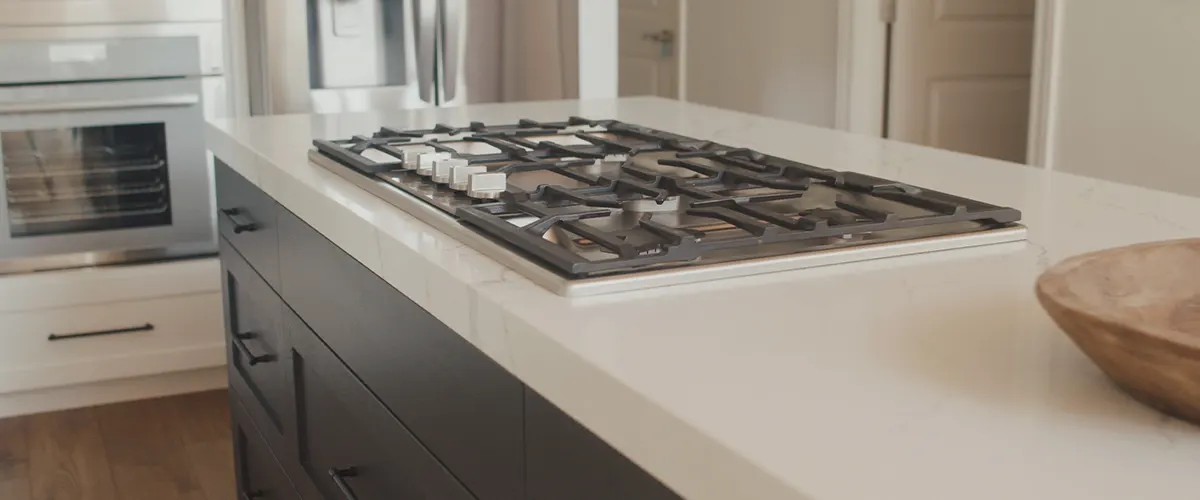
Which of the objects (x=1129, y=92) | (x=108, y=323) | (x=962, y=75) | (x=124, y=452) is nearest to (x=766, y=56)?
(x=962, y=75)

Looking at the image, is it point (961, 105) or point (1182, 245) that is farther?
point (961, 105)

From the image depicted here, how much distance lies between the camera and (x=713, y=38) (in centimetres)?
516

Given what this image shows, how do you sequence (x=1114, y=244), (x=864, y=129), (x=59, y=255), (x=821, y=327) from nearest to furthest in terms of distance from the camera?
(x=821, y=327)
(x=1114, y=244)
(x=59, y=255)
(x=864, y=129)

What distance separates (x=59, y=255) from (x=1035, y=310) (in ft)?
9.64

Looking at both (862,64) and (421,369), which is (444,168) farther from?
(862,64)

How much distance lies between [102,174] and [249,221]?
5.22 ft

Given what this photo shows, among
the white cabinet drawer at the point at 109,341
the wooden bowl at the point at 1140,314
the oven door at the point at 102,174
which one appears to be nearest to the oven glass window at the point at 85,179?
the oven door at the point at 102,174

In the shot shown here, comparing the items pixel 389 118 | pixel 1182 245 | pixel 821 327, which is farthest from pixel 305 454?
pixel 1182 245

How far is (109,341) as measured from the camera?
3.38 m

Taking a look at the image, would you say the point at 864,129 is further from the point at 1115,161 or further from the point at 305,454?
the point at 305,454

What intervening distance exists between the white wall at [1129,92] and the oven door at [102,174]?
2436 millimetres

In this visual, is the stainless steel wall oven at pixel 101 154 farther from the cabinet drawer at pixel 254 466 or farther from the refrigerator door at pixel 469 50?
the cabinet drawer at pixel 254 466

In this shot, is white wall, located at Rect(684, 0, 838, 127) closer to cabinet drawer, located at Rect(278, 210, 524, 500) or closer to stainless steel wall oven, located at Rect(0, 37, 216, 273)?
stainless steel wall oven, located at Rect(0, 37, 216, 273)

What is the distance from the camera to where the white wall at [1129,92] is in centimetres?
318
